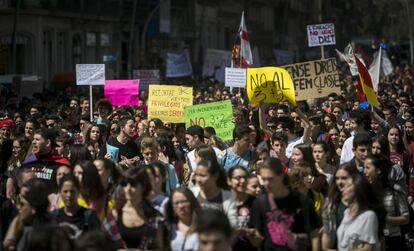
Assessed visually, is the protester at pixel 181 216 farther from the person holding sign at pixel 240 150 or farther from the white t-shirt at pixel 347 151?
the white t-shirt at pixel 347 151

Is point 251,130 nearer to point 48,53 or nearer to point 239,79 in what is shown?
point 239,79

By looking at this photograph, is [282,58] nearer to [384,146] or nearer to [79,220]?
[384,146]

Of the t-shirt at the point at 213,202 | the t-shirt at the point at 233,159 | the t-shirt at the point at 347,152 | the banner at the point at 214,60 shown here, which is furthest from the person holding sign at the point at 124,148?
the banner at the point at 214,60

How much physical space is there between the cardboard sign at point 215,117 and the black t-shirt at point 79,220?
676cm

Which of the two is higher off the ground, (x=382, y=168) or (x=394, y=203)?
(x=382, y=168)

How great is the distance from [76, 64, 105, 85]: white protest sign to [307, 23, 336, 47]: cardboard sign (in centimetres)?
706

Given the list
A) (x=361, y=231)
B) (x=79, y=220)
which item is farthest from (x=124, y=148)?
(x=361, y=231)

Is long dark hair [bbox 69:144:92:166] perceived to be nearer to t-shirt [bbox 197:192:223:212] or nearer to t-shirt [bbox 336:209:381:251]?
t-shirt [bbox 197:192:223:212]

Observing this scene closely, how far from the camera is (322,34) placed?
86.8ft

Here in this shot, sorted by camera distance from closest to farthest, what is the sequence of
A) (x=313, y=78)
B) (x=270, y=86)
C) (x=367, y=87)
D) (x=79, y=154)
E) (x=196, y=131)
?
(x=79, y=154), (x=196, y=131), (x=270, y=86), (x=367, y=87), (x=313, y=78)

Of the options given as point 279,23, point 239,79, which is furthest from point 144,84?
point 279,23

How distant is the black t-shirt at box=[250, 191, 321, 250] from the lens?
8.17 meters

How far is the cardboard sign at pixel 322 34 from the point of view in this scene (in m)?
26.4

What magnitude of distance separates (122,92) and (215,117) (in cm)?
675
